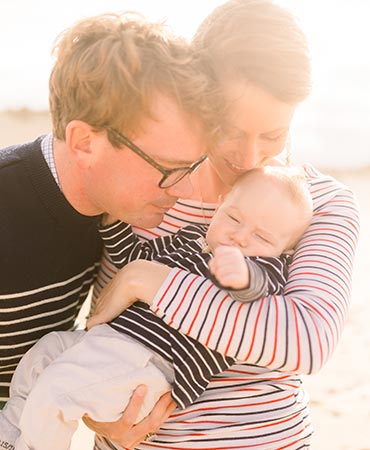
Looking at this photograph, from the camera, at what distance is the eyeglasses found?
311 cm

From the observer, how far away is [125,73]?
2977 millimetres

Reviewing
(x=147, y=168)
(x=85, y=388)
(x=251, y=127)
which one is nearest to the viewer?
(x=85, y=388)

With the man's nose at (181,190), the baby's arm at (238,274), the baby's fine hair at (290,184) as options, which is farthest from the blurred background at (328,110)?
the baby's arm at (238,274)

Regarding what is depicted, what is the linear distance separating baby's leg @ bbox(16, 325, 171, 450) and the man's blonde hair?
0.85 m

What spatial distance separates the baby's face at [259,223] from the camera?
3.09 meters

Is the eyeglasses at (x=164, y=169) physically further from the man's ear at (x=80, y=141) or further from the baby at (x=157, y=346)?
the baby at (x=157, y=346)

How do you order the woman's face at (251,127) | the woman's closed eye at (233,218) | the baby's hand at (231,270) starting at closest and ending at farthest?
the baby's hand at (231,270) < the woman's face at (251,127) < the woman's closed eye at (233,218)

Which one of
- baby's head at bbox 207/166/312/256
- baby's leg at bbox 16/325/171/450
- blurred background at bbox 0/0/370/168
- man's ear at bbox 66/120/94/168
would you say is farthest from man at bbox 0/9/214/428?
blurred background at bbox 0/0/370/168

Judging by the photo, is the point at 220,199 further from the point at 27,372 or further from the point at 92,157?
the point at 27,372

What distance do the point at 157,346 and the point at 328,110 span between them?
1270 cm

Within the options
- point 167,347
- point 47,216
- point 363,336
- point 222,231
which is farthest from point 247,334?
point 363,336

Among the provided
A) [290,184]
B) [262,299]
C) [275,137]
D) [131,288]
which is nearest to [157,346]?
[131,288]

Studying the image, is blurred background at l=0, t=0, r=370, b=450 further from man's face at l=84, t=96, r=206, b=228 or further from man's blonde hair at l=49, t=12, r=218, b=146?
man's blonde hair at l=49, t=12, r=218, b=146

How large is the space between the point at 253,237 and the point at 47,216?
2.76 feet
